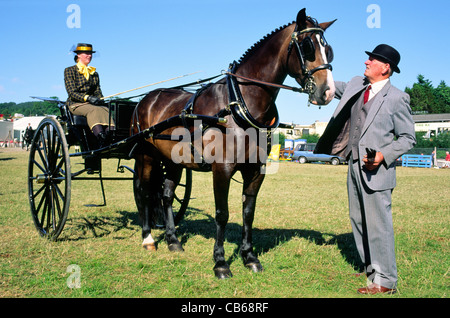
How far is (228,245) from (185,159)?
1667mm

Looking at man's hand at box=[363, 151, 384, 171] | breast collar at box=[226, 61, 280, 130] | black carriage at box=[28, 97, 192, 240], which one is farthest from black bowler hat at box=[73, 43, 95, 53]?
man's hand at box=[363, 151, 384, 171]

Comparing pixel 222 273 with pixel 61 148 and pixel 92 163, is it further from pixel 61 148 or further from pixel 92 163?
pixel 92 163

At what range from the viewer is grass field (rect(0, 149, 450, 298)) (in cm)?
420

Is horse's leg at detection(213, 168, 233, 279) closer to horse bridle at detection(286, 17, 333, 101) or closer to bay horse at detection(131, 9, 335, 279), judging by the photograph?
bay horse at detection(131, 9, 335, 279)

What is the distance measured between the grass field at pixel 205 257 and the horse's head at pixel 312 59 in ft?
7.00

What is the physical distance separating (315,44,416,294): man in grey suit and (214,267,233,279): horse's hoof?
148cm

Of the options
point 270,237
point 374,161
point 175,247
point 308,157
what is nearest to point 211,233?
point 270,237

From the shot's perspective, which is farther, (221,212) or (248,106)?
(221,212)

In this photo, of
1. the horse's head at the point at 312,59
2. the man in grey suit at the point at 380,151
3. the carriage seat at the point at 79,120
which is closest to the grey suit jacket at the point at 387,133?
the man in grey suit at the point at 380,151

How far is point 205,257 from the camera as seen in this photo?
5.49 metres

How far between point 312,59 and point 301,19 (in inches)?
18.3

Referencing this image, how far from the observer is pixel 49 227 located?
6203 millimetres

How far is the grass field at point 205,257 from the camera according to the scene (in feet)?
13.8
